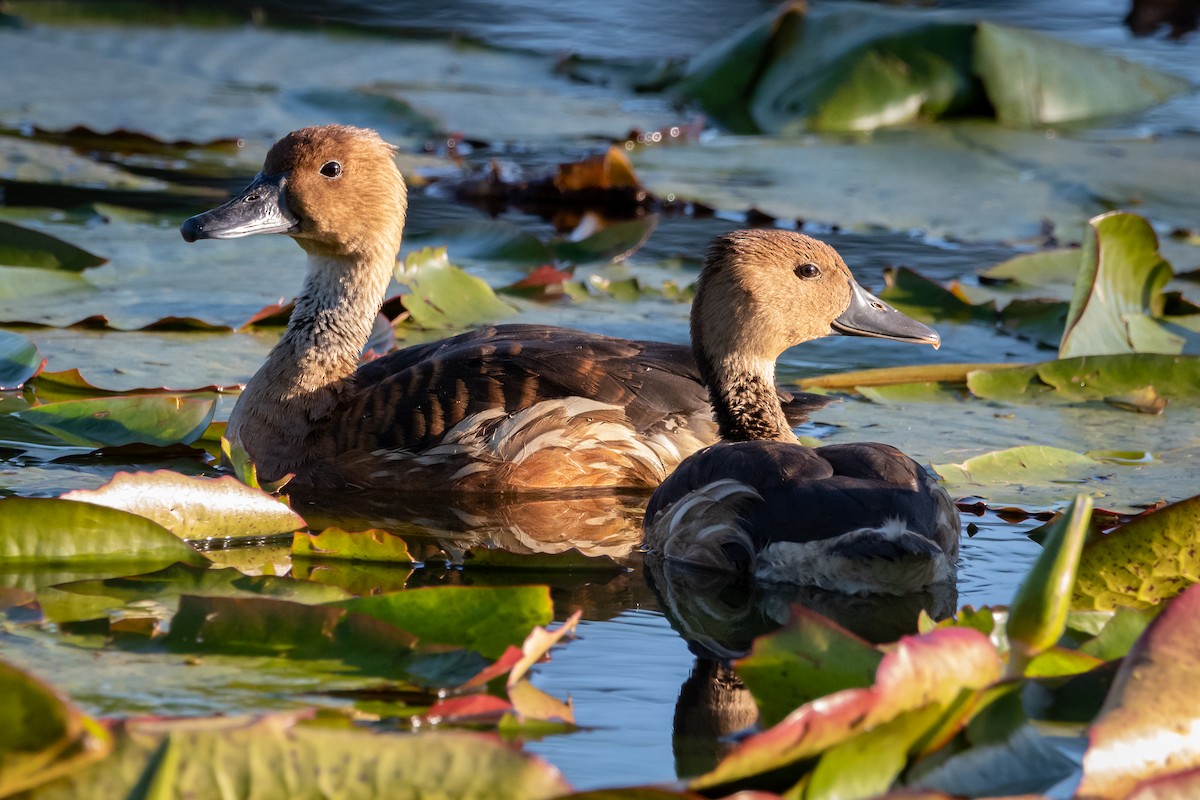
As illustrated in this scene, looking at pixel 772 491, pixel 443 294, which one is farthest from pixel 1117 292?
A: pixel 443 294

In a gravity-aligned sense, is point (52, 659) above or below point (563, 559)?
above

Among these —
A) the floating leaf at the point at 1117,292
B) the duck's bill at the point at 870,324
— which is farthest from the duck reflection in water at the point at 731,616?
the floating leaf at the point at 1117,292

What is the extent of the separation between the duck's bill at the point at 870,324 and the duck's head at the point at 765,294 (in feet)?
0.12

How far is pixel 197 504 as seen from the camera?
14.0 feet

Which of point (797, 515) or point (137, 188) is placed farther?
point (137, 188)

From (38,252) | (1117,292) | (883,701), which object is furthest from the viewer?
(38,252)

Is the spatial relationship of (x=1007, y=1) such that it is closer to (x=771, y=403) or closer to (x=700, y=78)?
(x=700, y=78)

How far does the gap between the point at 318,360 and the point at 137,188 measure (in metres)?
3.68

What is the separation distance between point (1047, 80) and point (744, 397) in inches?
228

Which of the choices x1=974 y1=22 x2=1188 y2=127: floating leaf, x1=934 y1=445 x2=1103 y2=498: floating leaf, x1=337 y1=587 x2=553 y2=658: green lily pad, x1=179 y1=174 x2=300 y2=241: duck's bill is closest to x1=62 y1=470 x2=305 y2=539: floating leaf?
x1=337 y1=587 x2=553 y2=658: green lily pad

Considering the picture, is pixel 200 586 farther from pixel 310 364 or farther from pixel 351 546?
pixel 310 364

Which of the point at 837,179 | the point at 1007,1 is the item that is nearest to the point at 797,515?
the point at 837,179

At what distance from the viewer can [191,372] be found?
5965mm

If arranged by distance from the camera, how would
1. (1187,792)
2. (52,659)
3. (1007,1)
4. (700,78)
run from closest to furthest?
1. (1187,792)
2. (52,659)
3. (700,78)
4. (1007,1)
